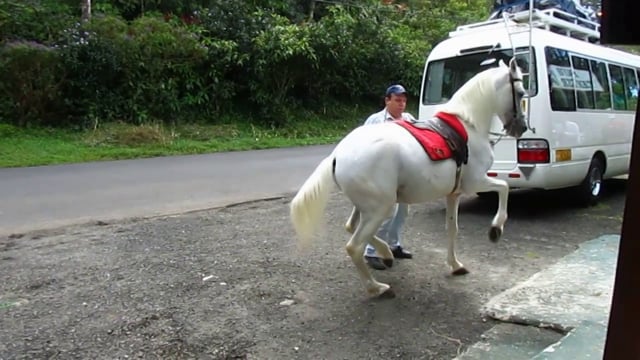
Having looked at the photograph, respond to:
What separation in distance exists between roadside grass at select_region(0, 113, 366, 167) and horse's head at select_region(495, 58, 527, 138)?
9967 millimetres

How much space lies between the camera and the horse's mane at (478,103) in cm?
496

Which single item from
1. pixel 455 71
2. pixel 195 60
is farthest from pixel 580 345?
pixel 195 60

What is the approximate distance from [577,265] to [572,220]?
2358 millimetres

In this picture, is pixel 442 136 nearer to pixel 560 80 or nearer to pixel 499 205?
pixel 499 205

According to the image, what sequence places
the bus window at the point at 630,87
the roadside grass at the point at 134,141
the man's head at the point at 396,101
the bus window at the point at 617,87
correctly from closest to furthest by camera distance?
the man's head at the point at 396,101 → the bus window at the point at 617,87 → the bus window at the point at 630,87 → the roadside grass at the point at 134,141

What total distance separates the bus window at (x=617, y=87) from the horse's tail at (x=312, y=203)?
19.9 feet

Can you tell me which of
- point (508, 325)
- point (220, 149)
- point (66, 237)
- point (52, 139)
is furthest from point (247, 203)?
point (52, 139)

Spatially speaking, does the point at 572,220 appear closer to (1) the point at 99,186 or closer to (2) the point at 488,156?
(2) the point at 488,156

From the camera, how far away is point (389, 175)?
4.38 metres

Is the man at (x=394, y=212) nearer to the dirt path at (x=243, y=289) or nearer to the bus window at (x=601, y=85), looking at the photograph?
the dirt path at (x=243, y=289)

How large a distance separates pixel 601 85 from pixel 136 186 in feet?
25.5

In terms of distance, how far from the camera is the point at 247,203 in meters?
8.46

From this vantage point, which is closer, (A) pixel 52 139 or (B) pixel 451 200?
(B) pixel 451 200

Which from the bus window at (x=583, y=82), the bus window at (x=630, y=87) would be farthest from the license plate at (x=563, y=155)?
the bus window at (x=630, y=87)
